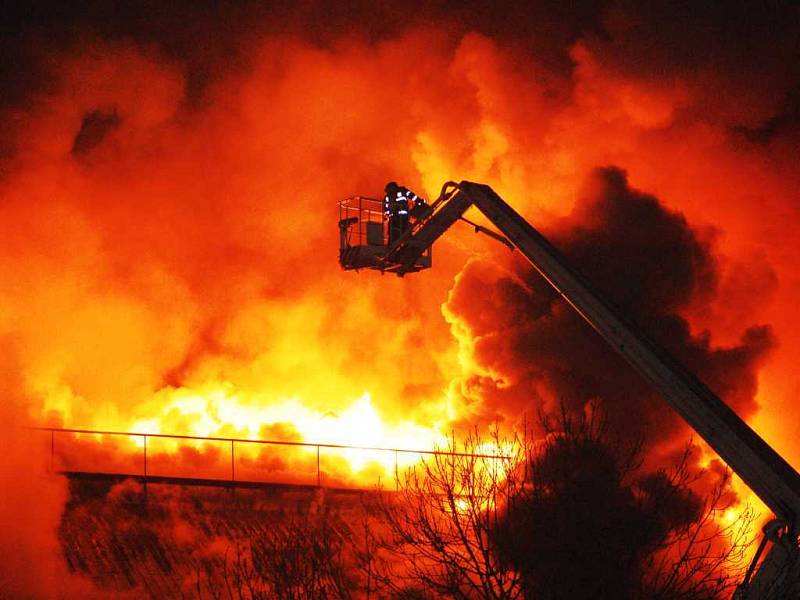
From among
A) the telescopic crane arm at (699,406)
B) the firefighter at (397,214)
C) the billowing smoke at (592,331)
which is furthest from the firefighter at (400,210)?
the billowing smoke at (592,331)

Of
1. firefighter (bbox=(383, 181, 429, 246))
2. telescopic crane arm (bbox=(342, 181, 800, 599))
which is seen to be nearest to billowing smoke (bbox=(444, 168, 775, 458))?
firefighter (bbox=(383, 181, 429, 246))

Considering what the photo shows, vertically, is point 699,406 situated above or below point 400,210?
below

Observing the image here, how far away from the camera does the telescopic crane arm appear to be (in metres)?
15.3

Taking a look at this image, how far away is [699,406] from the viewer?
54.9 ft

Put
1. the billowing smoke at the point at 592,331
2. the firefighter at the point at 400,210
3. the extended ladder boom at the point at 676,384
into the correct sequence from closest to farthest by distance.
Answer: the extended ladder boom at the point at 676,384 < the firefighter at the point at 400,210 < the billowing smoke at the point at 592,331

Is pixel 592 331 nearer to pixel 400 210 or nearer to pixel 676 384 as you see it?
pixel 400 210

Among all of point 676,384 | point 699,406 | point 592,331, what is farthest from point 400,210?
point 699,406

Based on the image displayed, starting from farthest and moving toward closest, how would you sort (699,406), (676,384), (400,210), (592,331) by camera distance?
(592,331) → (400,210) → (676,384) → (699,406)

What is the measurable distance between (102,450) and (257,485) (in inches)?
196

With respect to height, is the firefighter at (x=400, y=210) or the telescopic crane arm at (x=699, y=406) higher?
the firefighter at (x=400, y=210)

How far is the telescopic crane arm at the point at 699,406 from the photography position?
15312 millimetres

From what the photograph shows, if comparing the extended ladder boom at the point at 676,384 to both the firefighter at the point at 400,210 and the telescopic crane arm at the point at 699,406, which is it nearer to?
the telescopic crane arm at the point at 699,406

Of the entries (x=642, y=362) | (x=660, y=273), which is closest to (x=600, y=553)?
(x=642, y=362)

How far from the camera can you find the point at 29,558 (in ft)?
67.9
